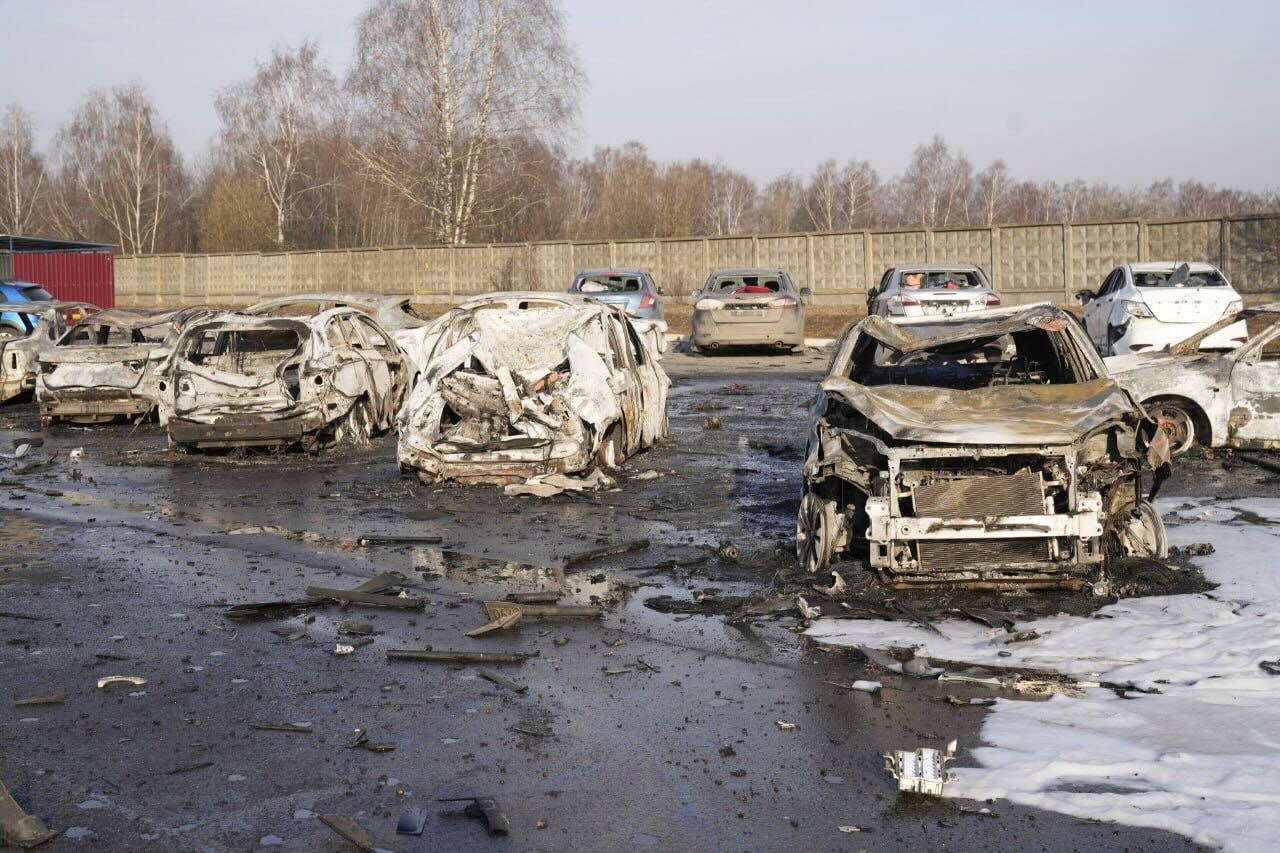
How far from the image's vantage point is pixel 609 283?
25.7m

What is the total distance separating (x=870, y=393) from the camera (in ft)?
27.0

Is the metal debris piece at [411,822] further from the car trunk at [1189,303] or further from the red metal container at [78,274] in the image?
the red metal container at [78,274]

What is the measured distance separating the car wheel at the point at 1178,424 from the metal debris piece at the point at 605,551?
5959 mm

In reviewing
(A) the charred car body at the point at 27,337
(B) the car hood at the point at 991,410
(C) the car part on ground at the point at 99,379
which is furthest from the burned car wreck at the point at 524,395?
(A) the charred car body at the point at 27,337

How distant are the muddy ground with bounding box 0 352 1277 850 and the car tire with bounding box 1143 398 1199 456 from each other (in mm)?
1681

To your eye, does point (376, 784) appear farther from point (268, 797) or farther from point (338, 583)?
point (338, 583)

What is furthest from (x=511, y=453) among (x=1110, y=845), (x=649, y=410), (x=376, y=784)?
(x=1110, y=845)

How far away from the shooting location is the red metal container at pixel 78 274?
44312 mm

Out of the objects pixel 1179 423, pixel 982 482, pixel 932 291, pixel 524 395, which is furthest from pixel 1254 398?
pixel 932 291

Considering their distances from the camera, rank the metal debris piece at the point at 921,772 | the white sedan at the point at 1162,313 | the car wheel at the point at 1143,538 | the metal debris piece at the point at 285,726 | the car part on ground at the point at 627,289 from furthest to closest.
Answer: the car part on ground at the point at 627,289, the white sedan at the point at 1162,313, the car wheel at the point at 1143,538, the metal debris piece at the point at 285,726, the metal debris piece at the point at 921,772

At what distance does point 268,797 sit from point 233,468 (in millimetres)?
9358

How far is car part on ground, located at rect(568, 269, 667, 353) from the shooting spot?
24625mm

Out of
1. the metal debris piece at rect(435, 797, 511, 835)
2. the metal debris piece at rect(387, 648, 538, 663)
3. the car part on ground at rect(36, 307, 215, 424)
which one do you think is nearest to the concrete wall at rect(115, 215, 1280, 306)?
the car part on ground at rect(36, 307, 215, 424)

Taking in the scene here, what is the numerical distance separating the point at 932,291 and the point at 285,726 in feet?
59.5
